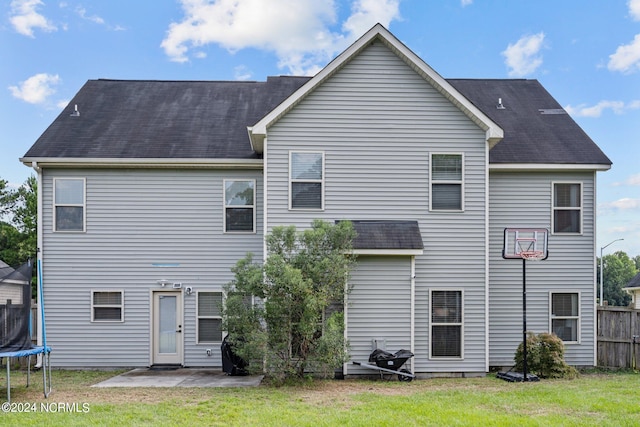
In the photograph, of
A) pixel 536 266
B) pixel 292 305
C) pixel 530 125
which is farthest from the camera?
pixel 530 125

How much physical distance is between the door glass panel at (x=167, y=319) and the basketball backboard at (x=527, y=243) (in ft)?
26.5

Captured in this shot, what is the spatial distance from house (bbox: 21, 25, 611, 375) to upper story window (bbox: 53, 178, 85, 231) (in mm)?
36

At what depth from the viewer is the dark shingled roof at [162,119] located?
12568mm

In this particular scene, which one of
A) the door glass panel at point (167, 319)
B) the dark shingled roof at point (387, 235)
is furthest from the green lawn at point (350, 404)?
the dark shingled roof at point (387, 235)

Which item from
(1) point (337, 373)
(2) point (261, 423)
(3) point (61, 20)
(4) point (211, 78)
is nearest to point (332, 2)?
(4) point (211, 78)

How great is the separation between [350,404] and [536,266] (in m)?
6.81

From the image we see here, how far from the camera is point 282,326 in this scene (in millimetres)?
9969

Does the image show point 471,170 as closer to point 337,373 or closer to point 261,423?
point 337,373

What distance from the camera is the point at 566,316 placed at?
1244cm

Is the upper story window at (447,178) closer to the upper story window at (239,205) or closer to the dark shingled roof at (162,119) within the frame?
the upper story window at (239,205)

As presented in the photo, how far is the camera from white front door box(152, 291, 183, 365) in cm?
1253

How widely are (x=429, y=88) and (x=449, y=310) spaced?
5118 mm

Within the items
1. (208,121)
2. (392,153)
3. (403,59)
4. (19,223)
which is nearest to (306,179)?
(392,153)

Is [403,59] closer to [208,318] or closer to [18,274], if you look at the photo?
[208,318]
